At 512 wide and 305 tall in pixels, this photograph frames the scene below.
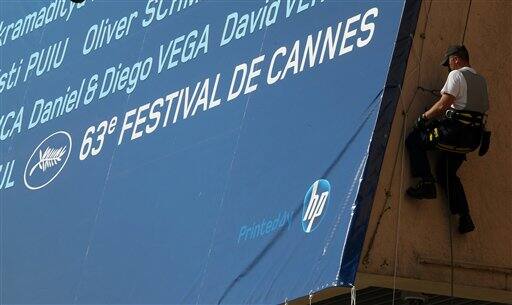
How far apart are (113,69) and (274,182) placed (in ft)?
10.1

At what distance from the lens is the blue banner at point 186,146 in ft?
30.4

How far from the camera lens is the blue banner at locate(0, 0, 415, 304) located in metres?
9.26

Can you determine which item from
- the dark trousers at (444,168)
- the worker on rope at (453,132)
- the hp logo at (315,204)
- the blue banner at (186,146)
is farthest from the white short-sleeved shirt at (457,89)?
the hp logo at (315,204)

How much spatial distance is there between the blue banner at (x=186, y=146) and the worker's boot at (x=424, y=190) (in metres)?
0.40

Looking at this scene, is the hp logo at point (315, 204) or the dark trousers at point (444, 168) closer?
the dark trousers at point (444, 168)

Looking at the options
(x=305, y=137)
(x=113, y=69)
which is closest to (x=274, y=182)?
(x=305, y=137)

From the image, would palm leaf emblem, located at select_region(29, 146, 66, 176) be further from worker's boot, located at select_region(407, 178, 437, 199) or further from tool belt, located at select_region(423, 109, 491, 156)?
tool belt, located at select_region(423, 109, 491, 156)

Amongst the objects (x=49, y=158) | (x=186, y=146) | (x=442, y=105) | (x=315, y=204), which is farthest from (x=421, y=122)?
(x=49, y=158)

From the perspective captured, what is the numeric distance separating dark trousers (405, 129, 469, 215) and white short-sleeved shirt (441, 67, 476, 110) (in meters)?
0.33

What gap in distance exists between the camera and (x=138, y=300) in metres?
10.5

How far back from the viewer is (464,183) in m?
9.35

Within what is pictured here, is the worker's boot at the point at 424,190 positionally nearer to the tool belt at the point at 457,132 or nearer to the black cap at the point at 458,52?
the tool belt at the point at 457,132

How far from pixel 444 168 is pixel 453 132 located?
0.46 metres

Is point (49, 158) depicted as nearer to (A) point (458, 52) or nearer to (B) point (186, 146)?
(B) point (186, 146)
